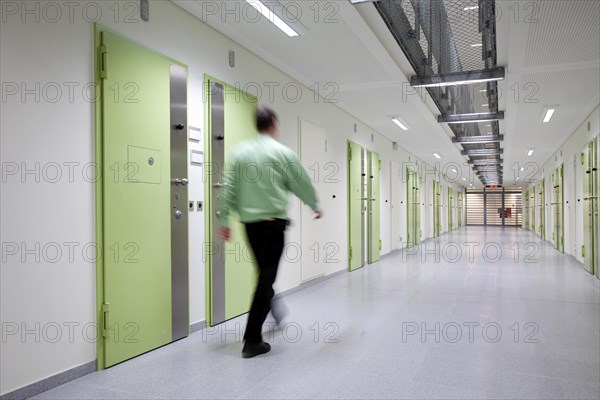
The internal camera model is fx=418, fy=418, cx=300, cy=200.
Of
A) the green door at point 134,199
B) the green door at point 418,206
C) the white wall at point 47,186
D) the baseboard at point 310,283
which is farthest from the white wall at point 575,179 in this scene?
the white wall at point 47,186

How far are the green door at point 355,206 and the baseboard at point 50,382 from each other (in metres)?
4.68

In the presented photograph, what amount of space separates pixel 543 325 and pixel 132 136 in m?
3.48

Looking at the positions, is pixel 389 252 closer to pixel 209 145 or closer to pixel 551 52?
pixel 551 52

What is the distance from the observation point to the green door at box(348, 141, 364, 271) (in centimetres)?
668

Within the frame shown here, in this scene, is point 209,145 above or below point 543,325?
above

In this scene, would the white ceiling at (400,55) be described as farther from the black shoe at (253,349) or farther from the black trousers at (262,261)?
the black shoe at (253,349)

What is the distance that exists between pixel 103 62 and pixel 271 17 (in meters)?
1.48

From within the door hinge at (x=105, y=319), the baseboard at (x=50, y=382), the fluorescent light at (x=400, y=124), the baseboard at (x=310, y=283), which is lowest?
the baseboard at (x=310, y=283)

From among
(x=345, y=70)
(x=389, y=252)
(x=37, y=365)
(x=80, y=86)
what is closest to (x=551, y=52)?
(x=345, y=70)

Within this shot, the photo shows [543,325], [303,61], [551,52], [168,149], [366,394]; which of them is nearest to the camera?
[366,394]

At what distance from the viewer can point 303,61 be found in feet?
14.8

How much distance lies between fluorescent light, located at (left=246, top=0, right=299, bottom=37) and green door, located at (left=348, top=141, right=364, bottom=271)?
3.23m

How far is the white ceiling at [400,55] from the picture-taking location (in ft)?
11.1

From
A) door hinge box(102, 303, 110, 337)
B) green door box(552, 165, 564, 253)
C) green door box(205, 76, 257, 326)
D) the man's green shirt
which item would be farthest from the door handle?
green door box(552, 165, 564, 253)
